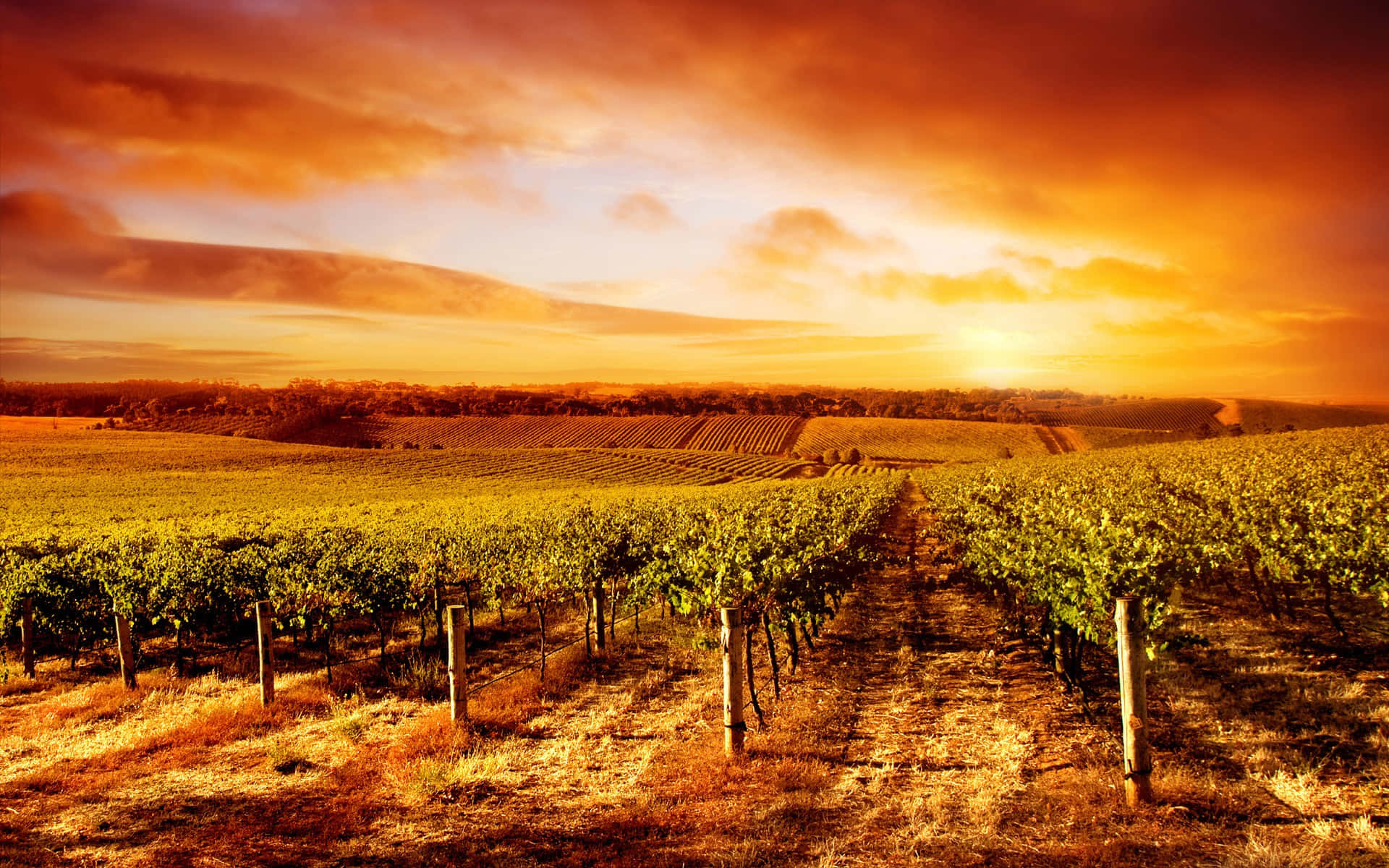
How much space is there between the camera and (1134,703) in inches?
258

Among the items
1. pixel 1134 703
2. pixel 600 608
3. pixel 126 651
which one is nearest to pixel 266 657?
pixel 126 651

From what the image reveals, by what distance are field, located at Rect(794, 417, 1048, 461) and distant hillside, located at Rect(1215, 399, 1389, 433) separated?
90.1 feet

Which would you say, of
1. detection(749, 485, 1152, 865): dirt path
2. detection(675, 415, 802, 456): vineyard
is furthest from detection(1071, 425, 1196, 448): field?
detection(749, 485, 1152, 865): dirt path

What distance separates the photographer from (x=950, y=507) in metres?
24.6

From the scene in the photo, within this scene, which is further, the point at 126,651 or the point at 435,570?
the point at 435,570

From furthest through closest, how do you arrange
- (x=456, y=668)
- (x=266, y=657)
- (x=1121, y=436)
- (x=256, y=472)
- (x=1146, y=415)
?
(x=1146, y=415) → (x=1121, y=436) → (x=256, y=472) → (x=266, y=657) → (x=456, y=668)

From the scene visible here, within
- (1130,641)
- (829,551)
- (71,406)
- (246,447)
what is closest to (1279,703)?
(1130,641)

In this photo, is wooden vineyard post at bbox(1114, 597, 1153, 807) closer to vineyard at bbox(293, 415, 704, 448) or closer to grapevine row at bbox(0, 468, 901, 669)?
grapevine row at bbox(0, 468, 901, 669)

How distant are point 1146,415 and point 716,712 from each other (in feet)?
383

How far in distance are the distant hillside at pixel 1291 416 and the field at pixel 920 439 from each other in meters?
27.5

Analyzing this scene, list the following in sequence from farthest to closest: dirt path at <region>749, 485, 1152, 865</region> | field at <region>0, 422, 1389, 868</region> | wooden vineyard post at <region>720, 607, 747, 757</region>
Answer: wooden vineyard post at <region>720, 607, 747, 757</region> < field at <region>0, 422, 1389, 868</region> < dirt path at <region>749, 485, 1152, 865</region>

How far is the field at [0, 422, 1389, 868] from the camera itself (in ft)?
20.6

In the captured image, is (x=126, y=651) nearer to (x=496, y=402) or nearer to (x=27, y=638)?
(x=27, y=638)

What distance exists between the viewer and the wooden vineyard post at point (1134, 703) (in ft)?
21.2
